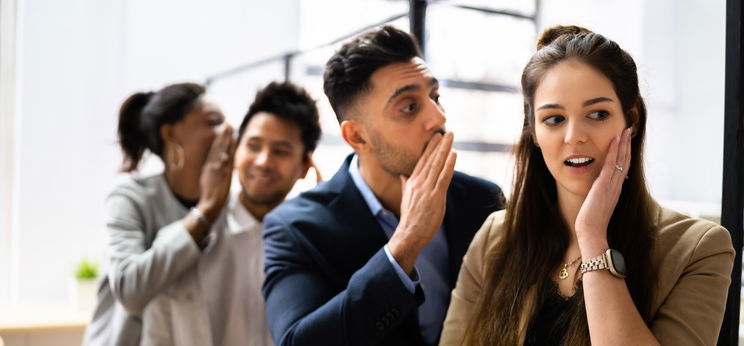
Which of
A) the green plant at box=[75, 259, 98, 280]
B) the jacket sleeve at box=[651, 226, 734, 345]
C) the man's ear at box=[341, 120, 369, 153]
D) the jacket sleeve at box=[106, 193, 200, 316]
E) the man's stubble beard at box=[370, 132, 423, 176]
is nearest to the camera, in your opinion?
the jacket sleeve at box=[651, 226, 734, 345]

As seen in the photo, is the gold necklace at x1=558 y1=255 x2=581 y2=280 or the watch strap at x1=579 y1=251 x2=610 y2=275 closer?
the watch strap at x1=579 y1=251 x2=610 y2=275

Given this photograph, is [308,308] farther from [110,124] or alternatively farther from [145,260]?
[110,124]

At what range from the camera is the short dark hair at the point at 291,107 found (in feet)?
7.32

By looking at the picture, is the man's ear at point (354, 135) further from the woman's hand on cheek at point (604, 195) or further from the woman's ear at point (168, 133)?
the woman's ear at point (168, 133)

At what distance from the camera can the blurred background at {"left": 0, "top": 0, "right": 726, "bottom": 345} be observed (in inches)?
147

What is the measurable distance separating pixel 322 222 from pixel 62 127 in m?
2.58

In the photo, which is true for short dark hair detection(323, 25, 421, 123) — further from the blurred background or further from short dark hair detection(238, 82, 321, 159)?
the blurred background

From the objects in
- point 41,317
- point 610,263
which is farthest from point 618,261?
point 41,317

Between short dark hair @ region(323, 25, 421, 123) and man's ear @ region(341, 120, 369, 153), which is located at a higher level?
short dark hair @ region(323, 25, 421, 123)

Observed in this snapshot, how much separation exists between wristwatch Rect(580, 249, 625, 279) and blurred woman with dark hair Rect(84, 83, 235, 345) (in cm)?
137

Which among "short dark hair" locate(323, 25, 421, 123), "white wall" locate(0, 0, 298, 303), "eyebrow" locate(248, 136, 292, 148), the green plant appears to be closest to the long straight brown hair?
"short dark hair" locate(323, 25, 421, 123)

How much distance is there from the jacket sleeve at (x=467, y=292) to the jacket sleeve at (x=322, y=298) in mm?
90

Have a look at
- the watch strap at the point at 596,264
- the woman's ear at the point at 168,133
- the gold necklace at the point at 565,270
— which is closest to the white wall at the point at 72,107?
the woman's ear at the point at 168,133

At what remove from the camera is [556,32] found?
130cm
